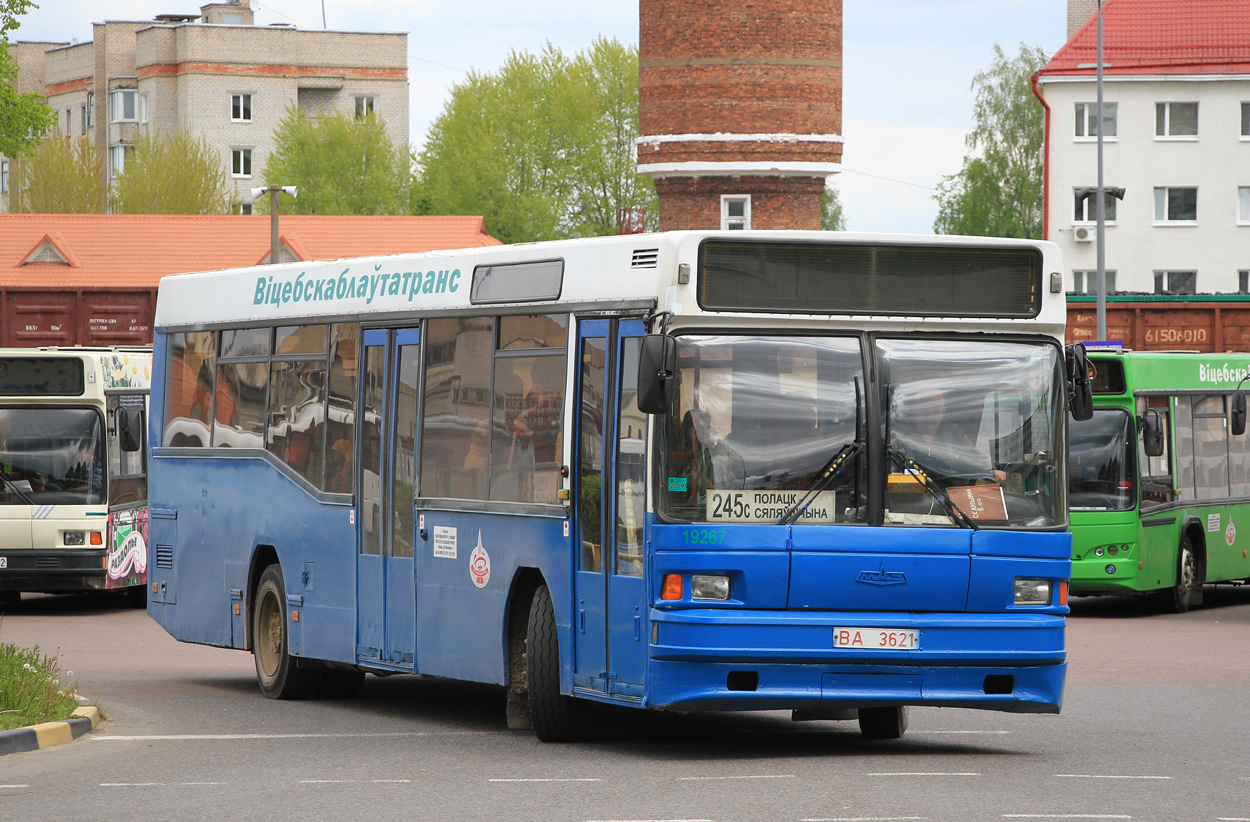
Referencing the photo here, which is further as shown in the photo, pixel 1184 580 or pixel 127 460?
pixel 127 460

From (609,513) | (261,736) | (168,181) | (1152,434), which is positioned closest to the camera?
(609,513)

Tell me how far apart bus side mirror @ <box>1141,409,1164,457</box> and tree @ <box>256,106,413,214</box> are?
221 feet

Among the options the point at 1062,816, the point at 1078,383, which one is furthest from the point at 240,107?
the point at 1062,816

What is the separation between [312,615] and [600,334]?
13.3ft

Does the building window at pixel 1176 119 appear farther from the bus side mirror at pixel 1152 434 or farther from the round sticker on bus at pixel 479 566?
the round sticker on bus at pixel 479 566

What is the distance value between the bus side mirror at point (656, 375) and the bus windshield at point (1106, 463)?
13.2 meters

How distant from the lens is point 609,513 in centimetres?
1108

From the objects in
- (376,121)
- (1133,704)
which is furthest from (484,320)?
(376,121)

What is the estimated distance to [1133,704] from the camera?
574 inches

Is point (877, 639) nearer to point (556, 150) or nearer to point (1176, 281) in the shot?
point (1176, 281)

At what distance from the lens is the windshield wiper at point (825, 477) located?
1060cm

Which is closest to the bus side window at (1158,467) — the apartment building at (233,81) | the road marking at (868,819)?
the road marking at (868,819)

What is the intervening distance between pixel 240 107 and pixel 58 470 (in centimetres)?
8068

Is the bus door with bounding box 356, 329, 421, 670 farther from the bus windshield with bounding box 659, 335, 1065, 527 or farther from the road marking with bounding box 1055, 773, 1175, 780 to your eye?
the road marking with bounding box 1055, 773, 1175, 780
